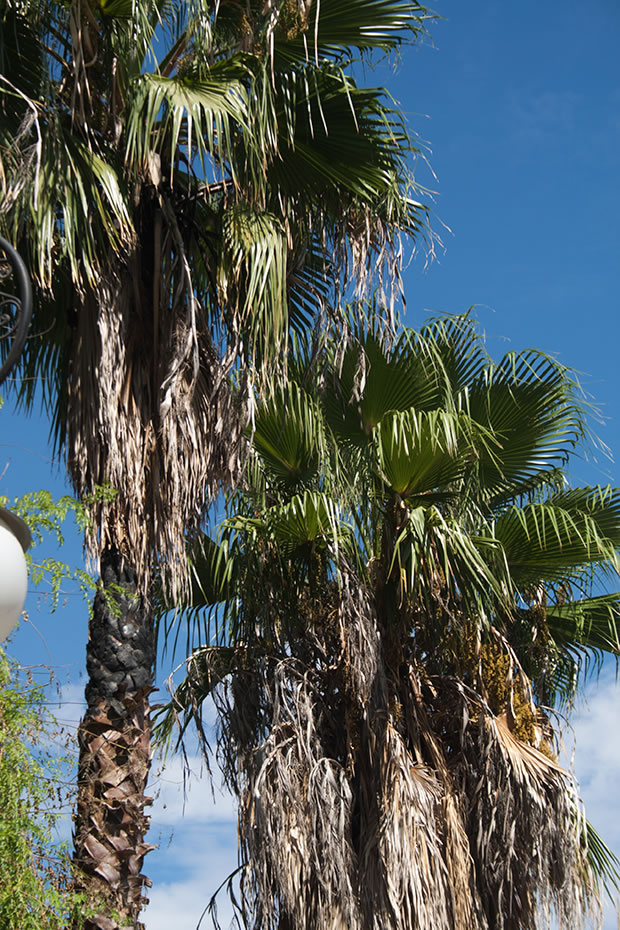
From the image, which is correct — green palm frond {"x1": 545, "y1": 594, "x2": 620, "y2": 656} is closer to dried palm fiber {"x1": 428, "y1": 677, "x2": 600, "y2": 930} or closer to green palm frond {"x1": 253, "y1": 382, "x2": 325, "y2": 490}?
dried palm fiber {"x1": 428, "y1": 677, "x2": 600, "y2": 930}

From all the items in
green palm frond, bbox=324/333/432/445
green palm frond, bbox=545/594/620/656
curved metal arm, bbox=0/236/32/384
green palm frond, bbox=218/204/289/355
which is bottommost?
curved metal arm, bbox=0/236/32/384

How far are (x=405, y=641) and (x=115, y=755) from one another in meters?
3.35

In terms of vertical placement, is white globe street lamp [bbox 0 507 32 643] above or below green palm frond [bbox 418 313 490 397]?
below

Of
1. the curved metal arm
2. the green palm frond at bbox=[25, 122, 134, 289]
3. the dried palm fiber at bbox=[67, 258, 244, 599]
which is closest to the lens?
the curved metal arm

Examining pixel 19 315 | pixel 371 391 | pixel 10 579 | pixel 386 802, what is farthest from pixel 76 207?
pixel 386 802

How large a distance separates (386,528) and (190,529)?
7.75 feet

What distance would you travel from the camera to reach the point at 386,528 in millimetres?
8523

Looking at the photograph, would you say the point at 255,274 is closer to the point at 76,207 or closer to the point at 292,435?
the point at 76,207

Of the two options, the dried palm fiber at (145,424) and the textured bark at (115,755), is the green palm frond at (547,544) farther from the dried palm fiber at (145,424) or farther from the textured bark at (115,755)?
the textured bark at (115,755)

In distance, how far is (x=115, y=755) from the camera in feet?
19.1

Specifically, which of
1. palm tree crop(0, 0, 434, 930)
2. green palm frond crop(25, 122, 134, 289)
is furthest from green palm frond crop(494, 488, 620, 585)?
green palm frond crop(25, 122, 134, 289)

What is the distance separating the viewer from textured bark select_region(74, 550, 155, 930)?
5.61 metres

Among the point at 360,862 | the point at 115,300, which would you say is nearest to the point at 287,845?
the point at 360,862

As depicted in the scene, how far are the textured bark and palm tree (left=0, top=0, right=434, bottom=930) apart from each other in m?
0.01
